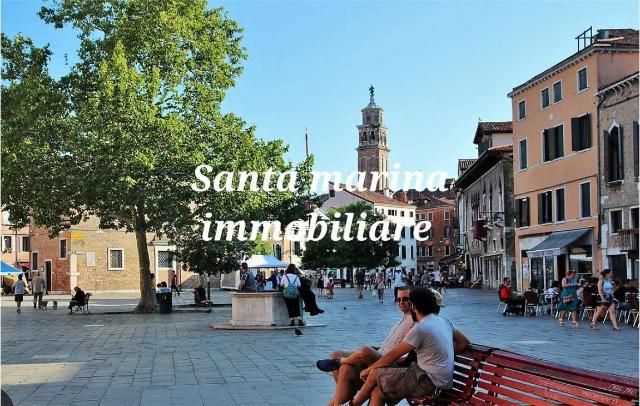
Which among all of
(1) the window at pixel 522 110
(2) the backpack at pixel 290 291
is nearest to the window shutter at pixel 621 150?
(1) the window at pixel 522 110

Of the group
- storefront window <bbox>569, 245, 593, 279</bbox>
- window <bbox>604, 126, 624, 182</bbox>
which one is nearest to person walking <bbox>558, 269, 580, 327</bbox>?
window <bbox>604, 126, 624, 182</bbox>

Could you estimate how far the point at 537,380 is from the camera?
6.54m

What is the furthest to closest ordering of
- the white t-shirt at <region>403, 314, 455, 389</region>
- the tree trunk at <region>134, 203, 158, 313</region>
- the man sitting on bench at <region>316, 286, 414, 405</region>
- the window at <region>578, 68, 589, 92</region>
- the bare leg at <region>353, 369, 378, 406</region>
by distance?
the window at <region>578, 68, 589, 92</region> < the tree trunk at <region>134, 203, 158, 313</region> < the man sitting on bench at <region>316, 286, 414, 405</region> < the bare leg at <region>353, 369, 378, 406</region> < the white t-shirt at <region>403, 314, 455, 389</region>

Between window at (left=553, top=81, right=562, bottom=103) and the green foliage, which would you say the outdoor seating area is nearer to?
window at (left=553, top=81, right=562, bottom=103)

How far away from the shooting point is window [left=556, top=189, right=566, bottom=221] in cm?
4138

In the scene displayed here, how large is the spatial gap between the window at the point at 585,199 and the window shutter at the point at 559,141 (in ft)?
8.73

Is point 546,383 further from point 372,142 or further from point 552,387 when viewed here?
point 372,142

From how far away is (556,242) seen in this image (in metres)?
40.5

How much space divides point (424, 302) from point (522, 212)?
1576 inches

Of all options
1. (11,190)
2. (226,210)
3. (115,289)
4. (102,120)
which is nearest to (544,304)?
(226,210)

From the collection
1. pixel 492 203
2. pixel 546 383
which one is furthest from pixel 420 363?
pixel 492 203

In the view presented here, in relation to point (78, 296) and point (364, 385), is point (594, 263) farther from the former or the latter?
point (364, 385)

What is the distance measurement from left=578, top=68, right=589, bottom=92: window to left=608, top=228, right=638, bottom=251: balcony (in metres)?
6.56

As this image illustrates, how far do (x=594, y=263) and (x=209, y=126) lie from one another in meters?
17.0
